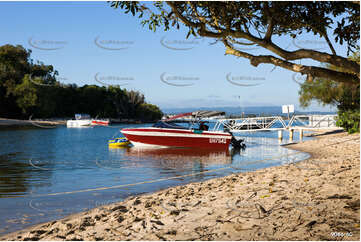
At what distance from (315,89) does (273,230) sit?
1640 inches

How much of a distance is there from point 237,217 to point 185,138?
742 inches

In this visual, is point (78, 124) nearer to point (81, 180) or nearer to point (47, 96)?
point (47, 96)

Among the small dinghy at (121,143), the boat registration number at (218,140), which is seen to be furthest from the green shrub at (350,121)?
the small dinghy at (121,143)

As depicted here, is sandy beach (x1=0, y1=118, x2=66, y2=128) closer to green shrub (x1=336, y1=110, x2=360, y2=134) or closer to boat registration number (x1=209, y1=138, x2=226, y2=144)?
boat registration number (x1=209, y1=138, x2=226, y2=144)

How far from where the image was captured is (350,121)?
2323 cm

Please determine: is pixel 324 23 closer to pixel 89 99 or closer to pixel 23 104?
pixel 23 104

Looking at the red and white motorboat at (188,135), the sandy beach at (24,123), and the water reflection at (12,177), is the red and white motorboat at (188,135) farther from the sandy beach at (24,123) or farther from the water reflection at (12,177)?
the sandy beach at (24,123)

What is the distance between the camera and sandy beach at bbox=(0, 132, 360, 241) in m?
4.59

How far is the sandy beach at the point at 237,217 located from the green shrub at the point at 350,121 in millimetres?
16759

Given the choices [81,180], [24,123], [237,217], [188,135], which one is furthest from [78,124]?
[237,217]

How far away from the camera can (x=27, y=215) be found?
25.2 ft

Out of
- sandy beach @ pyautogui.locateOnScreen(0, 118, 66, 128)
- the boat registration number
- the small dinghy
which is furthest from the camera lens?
sandy beach @ pyautogui.locateOnScreen(0, 118, 66, 128)

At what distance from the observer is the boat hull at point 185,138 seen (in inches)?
938

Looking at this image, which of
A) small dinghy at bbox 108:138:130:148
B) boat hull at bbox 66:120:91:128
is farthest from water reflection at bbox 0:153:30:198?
boat hull at bbox 66:120:91:128
